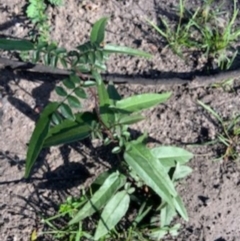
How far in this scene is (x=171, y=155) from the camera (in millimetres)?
2553

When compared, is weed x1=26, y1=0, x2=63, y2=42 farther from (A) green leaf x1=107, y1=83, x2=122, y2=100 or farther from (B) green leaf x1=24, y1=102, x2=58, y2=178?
(B) green leaf x1=24, y1=102, x2=58, y2=178

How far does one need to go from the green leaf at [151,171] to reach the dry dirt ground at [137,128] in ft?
1.05

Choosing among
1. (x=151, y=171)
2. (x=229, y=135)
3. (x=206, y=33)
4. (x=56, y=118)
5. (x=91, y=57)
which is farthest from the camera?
(x=206, y=33)

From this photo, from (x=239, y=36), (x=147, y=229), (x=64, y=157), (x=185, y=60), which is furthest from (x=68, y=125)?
(x=239, y=36)

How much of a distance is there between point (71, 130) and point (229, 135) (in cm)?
67

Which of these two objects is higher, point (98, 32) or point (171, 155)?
point (98, 32)

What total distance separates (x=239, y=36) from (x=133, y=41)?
434 millimetres

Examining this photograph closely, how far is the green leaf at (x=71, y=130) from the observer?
7.86 feet

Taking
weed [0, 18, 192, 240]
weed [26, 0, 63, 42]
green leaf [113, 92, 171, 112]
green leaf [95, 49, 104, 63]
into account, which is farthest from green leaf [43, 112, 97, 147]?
weed [26, 0, 63, 42]

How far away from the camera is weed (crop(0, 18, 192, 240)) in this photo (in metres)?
2.30

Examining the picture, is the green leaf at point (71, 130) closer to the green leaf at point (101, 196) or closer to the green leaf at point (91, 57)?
the green leaf at point (101, 196)

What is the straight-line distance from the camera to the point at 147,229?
2.58m

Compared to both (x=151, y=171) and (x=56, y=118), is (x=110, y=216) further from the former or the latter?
(x=56, y=118)

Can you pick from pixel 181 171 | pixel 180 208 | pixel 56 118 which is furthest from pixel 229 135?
pixel 56 118
